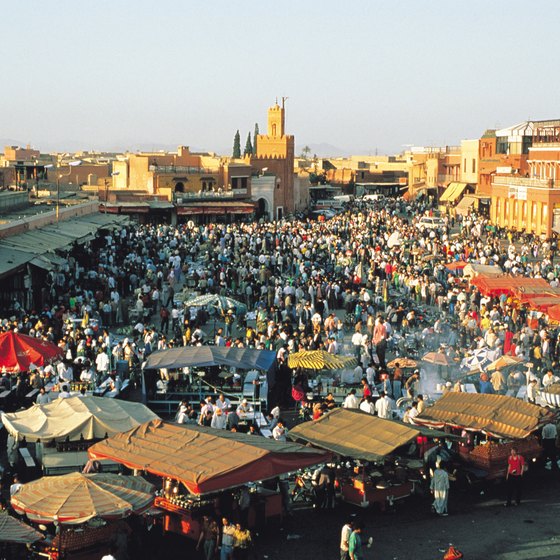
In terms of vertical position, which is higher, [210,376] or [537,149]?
[537,149]

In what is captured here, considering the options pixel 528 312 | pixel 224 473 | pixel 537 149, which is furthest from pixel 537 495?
pixel 537 149

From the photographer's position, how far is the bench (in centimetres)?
1464

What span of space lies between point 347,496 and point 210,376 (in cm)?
526

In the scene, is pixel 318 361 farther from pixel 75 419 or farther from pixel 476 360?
pixel 75 419

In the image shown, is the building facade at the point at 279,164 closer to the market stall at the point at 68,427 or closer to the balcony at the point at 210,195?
the balcony at the point at 210,195

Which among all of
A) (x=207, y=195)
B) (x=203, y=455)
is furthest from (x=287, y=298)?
(x=207, y=195)

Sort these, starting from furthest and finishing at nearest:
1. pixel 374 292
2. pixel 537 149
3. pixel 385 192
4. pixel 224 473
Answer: pixel 385 192 → pixel 537 149 → pixel 374 292 → pixel 224 473

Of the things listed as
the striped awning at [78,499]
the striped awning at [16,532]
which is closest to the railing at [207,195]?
the striped awning at [78,499]

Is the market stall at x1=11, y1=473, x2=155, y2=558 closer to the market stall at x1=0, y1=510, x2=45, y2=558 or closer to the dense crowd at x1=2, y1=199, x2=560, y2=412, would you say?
the market stall at x1=0, y1=510, x2=45, y2=558

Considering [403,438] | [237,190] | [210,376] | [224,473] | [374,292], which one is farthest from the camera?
[237,190]

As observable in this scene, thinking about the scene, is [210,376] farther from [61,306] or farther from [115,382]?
[61,306]

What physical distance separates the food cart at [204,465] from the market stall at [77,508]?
2.35 feet

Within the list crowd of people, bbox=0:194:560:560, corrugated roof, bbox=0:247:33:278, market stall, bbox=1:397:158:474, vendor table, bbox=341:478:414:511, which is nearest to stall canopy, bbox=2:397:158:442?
market stall, bbox=1:397:158:474

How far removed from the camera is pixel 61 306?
25.5m
